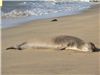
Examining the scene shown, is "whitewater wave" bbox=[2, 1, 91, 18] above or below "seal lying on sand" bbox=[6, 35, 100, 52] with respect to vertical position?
below

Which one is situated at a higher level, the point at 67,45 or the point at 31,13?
the point at 67,45

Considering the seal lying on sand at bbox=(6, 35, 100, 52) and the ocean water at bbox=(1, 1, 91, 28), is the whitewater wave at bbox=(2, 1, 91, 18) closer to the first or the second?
the ocean water at bbox=(1, 1, 91, 28)

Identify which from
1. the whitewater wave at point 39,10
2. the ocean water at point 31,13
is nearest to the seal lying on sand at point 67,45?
the ocean water at point 31,13

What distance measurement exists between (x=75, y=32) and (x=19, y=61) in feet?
13.8

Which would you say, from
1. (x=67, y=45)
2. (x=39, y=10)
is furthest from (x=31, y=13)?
(x=67, y=45)

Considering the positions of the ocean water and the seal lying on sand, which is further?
the ocean water

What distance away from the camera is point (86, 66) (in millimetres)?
6449

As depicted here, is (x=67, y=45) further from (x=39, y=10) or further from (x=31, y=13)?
(x=39, y=10)

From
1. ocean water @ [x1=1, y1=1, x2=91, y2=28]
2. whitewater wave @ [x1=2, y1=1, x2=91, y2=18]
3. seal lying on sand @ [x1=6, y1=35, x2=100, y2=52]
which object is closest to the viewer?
seal lying on sand @ [x1=6, y1=35, x2=100, y2=52]

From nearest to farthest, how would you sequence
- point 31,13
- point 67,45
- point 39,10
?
point 67,45, point 31,13, point 39,10

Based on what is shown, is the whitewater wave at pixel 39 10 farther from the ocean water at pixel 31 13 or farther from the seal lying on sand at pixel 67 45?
the seal lying on sand at pixel 67 45

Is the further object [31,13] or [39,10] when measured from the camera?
[39,10]

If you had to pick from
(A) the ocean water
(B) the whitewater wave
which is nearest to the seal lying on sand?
(A) the ocean water

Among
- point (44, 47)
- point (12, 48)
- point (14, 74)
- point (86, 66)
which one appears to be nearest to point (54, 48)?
point (44, 47)
